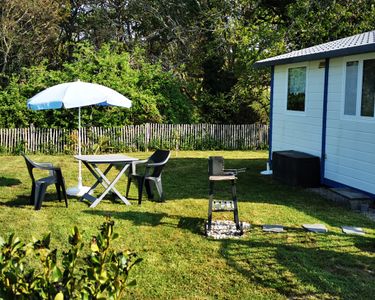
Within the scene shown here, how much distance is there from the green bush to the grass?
1710 millimetres

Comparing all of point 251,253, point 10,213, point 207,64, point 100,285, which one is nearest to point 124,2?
point 207,64

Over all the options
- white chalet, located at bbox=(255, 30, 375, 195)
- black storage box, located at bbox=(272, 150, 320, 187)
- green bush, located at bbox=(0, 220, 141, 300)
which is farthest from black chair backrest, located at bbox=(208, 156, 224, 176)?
black storage box, located at bbox=(272, 150, 320, 187)

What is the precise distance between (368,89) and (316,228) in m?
3.09

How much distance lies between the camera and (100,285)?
2.39m

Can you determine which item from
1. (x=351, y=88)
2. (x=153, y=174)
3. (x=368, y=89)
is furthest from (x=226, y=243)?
(x=351, y=88)

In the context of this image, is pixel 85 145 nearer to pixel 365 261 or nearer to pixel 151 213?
pixel 151 213

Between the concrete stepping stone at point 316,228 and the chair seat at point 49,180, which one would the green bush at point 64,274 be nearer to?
the concrete stepping stone at point 316,228

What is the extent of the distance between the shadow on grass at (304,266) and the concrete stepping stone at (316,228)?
28 centimetres

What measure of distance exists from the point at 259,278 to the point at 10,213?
409 cm

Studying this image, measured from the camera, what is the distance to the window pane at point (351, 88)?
812 cm

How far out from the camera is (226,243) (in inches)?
213

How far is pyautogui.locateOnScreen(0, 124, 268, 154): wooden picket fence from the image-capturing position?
14312 millimetres

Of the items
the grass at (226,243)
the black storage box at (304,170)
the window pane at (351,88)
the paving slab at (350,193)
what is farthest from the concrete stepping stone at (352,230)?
the black storage box at (304,170)

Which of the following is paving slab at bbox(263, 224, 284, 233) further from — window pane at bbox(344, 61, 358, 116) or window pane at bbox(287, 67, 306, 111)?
window pane at bbox(287, 67, 306, 111)
